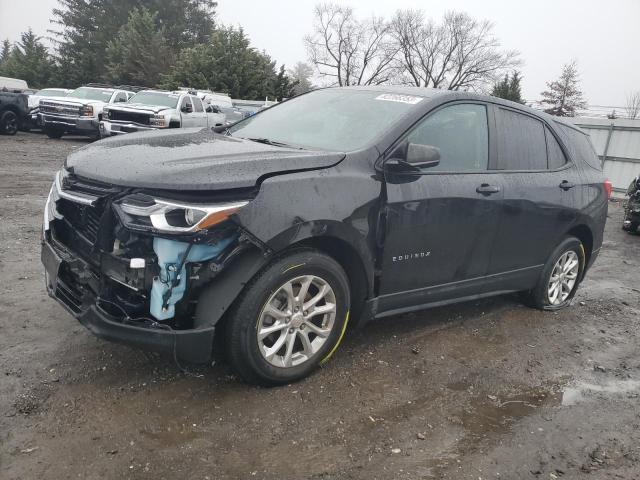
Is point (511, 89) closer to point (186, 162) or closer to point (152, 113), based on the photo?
point (152, 113)

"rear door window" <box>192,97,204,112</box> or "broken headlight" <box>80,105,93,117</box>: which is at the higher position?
"rear door window" <box>192,97,204,112</box>

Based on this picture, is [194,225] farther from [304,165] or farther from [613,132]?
[613,132]

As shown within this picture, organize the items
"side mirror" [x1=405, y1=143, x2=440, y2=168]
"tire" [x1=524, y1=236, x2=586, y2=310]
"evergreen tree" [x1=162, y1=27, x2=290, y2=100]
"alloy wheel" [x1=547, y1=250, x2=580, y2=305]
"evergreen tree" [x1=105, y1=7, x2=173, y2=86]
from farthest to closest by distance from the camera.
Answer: "evergreen tree" [x1=105, y1=7, x2=173, y2=86] < "evergreen tree" [x1=162, y1=27, x2=290, y2=100] < "alloy wheel" [x1=547, y1=250, x2=580, y2=305] < "tire" [x1=524, y1=236, x2=586, y2=310] < "side mirror" [x1=405, y1=143, x2=440, y2=168]

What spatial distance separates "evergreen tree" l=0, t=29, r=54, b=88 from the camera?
149 feet

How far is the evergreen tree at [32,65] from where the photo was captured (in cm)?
4545

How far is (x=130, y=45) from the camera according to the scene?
40.5 m

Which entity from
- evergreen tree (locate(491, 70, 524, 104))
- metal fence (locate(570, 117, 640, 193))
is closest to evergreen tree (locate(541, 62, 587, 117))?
evergreen tree (locate(491, 70, 524, 104))

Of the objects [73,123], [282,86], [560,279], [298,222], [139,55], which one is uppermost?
[139,55]

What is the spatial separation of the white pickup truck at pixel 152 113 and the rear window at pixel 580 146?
12649 mm

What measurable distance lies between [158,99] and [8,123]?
18.1 ft

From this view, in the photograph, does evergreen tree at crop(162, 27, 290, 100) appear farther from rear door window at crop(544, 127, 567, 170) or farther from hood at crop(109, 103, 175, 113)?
rear door window at crop(544, 127, 567, 170)

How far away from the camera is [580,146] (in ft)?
16.5

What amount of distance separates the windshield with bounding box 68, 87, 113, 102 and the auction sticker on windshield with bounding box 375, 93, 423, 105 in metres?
18.1

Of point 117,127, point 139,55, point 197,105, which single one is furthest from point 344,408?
point 139,55
